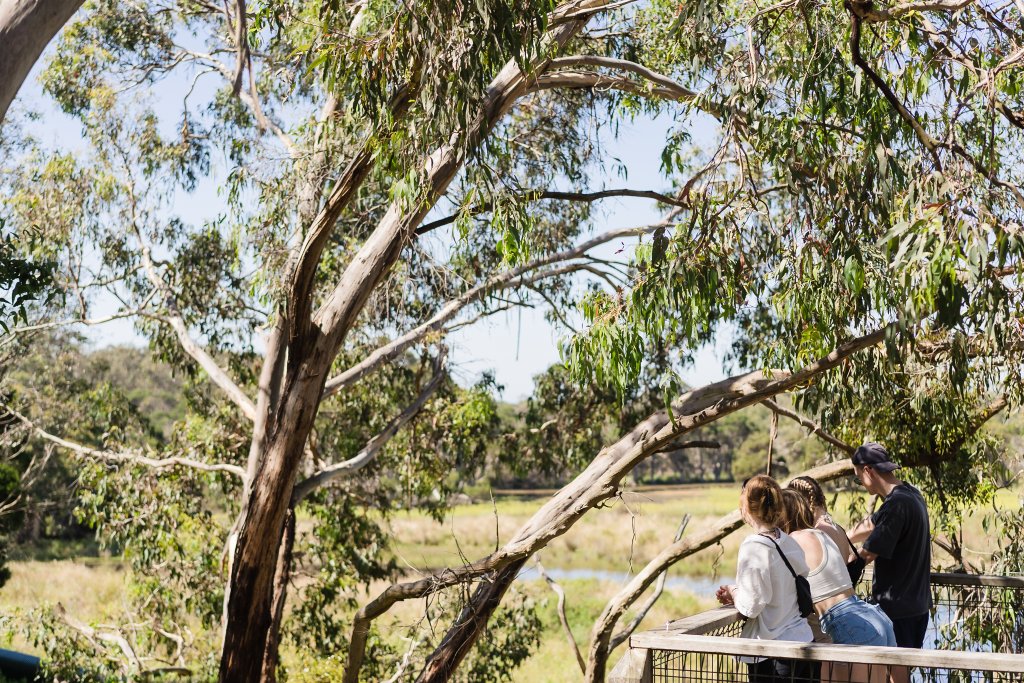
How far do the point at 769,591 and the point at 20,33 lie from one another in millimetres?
3136

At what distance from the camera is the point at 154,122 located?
10750mm

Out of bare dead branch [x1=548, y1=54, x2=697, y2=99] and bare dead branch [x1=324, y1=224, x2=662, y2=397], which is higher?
bare dead branch [x1=548, y1=54, x2=697, y2=99]

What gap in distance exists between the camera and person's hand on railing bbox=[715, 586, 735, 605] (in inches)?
133

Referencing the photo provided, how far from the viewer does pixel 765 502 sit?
325 centimetres

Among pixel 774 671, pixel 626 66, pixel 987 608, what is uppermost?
pixel 626 66

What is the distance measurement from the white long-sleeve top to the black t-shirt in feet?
2.41

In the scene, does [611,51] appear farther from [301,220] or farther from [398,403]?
[398,403]

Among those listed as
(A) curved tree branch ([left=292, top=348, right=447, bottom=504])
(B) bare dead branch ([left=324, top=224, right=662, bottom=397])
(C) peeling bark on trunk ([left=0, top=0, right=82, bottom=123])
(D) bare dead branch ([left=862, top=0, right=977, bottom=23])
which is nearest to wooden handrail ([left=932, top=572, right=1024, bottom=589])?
(D) bare dead branch ([left=862, top=0, right=977, bottom=23])

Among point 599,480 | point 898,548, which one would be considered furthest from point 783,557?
point 599,480

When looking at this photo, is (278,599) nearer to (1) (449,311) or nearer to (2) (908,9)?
(1) (449,311)

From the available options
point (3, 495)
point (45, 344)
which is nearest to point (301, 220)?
point (3, 495)

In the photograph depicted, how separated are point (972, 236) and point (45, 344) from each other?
16.8 meters

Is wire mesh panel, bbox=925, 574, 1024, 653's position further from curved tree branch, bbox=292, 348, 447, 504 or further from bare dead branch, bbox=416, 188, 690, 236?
curved tree branch, bbox=292, 348, 447, 504

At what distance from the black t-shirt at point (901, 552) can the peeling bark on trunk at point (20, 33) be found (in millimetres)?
3493
